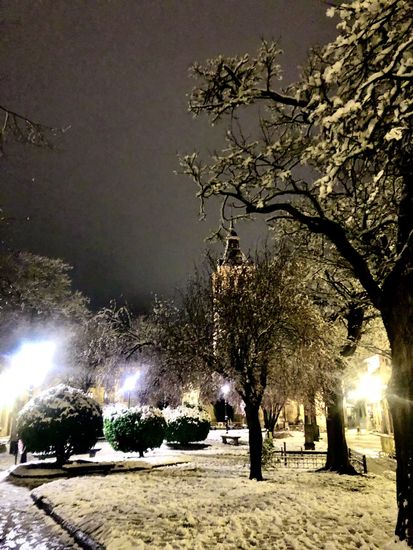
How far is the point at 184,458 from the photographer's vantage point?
18.2m

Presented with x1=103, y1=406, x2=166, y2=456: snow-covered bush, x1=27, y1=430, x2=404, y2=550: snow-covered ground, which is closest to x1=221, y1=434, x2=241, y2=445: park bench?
x1=103, y1=406, x2=166, y2=456: snow-covered bush

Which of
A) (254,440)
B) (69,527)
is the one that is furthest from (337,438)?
(69,527)

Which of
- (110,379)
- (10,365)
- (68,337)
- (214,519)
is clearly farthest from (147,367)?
(10,365)

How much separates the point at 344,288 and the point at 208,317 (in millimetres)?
5073

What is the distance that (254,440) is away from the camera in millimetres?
13000

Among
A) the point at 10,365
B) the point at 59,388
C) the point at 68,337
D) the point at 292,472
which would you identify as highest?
the point at 68,337

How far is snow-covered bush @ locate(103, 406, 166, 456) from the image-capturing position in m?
18.1

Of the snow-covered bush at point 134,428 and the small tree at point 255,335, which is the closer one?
the small tree at point 255,335

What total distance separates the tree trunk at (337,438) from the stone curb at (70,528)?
1009cm

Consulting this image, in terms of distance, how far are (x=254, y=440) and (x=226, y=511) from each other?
499 centimetres

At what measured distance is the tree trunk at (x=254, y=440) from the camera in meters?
12.7

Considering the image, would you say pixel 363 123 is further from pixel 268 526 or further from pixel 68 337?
pixel 68 337

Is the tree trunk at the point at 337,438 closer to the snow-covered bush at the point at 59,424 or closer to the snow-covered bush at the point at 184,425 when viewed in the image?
the snow-covered bush at the point at 59,424

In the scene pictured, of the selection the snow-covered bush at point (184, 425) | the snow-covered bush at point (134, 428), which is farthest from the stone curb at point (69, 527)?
the snow-covered bush at point (184, 425)
